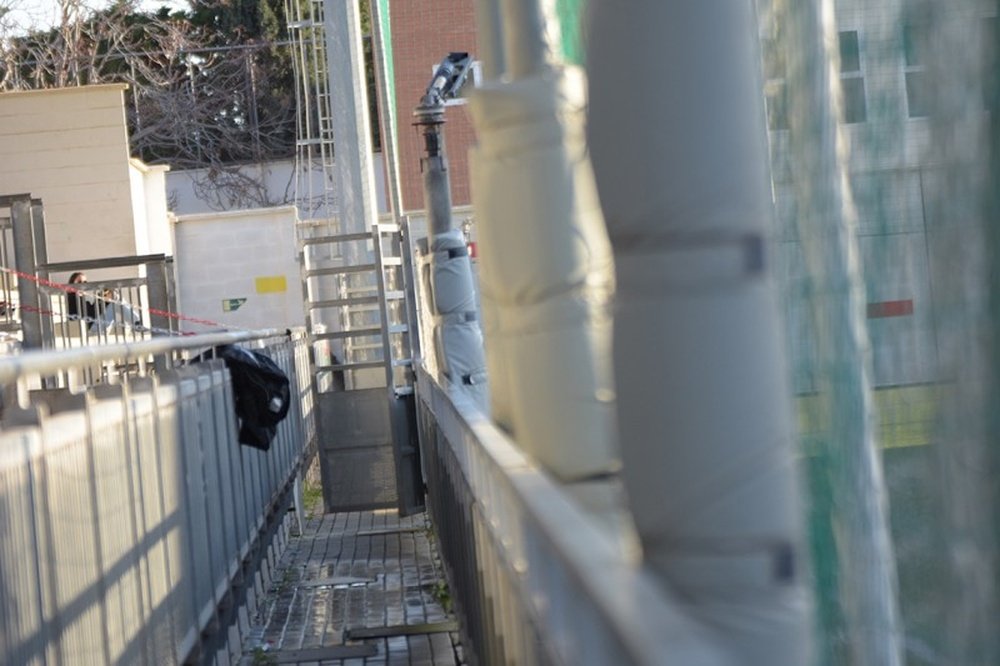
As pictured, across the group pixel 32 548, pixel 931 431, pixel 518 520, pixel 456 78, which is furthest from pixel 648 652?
pixel 456 78

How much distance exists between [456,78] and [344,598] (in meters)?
5.08

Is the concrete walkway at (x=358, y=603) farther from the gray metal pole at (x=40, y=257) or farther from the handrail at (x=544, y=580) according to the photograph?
the gray metal pole at (x=40, y=257)

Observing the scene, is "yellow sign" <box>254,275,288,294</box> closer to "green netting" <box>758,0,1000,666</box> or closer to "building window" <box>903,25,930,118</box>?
"green netting" <box>758,0,1000,666</box>

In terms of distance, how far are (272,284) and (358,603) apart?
23.8m

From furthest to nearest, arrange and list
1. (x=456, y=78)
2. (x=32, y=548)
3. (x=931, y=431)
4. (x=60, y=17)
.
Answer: (x=60, y=17), (x=456, y=78), (x=32, y=548), (x=931, y=431)

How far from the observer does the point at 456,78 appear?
50.6ft

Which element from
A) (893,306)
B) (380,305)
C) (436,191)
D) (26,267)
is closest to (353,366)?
(380,305)

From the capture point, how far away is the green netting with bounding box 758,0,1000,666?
1860 millimetres

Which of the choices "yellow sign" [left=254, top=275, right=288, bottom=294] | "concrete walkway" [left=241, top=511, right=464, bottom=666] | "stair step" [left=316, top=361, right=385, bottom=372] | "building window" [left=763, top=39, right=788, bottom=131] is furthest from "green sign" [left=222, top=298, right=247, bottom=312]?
"building window" [left=763, top=39, right=788, bottom=131]

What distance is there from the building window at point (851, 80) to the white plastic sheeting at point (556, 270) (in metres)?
2.87

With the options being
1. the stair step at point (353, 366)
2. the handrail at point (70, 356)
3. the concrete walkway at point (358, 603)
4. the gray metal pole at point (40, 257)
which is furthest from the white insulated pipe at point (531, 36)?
the stair step at point (353, 366)

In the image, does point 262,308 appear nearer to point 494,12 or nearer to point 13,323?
point 13,323

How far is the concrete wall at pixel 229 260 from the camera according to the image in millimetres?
35250

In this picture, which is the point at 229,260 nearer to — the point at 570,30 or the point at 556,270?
the point at 570,30
